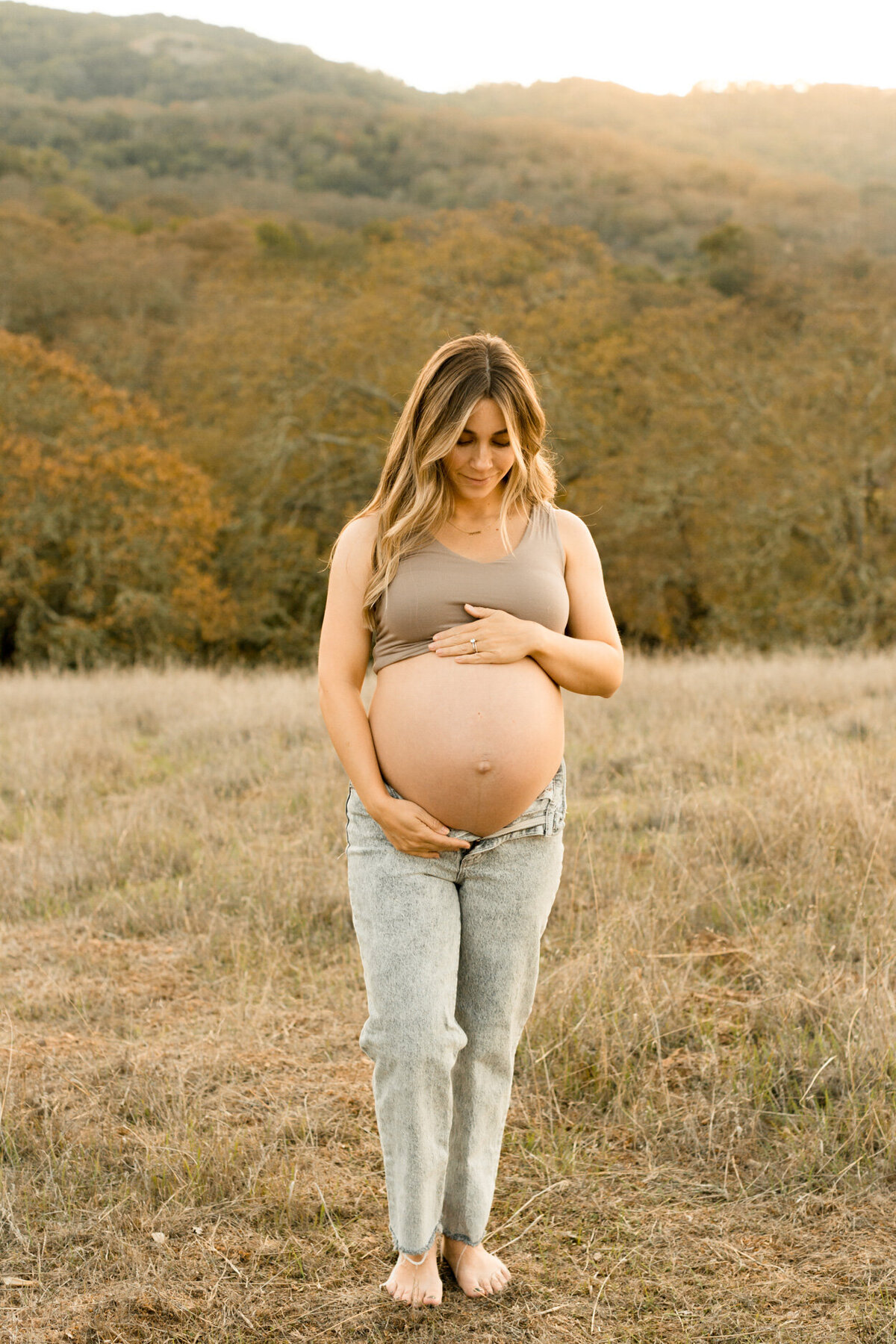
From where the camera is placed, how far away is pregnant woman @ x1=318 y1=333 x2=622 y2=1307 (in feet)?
7.07

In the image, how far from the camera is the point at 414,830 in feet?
6.96

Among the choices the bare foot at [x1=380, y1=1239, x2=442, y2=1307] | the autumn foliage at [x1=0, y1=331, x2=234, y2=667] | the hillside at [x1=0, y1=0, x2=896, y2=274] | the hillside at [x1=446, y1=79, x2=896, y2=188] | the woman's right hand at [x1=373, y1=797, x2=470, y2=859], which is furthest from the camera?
the hillside at [x1=446, y1=79, x2=896, y2=188]

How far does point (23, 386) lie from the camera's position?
1555cm

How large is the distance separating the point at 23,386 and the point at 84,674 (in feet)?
19.8

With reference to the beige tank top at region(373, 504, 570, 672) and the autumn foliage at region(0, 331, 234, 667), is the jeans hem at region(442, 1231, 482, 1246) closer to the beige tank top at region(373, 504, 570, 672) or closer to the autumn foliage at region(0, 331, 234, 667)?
the beige tank top at region(373, 504, 570, 672)

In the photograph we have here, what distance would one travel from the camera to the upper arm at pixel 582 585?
2.38 m

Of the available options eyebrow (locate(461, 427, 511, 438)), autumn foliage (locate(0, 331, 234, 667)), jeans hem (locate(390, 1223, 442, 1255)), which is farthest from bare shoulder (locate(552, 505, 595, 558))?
autumn foliage (locate(0, 331, 234, 667))

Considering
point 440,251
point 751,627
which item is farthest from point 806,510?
point 440,251

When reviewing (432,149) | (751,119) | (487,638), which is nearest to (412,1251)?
(487,638)

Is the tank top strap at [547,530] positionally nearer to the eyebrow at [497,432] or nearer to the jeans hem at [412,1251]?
the eyebrow at [497,432]

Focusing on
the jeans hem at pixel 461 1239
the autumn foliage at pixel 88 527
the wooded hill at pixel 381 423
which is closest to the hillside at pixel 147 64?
the wooded hill at pixel 381 423

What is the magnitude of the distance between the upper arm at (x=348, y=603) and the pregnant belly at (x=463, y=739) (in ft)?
0.33

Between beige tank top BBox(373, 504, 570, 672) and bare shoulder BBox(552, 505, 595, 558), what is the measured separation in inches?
3.5

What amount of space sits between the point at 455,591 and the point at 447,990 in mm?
779
